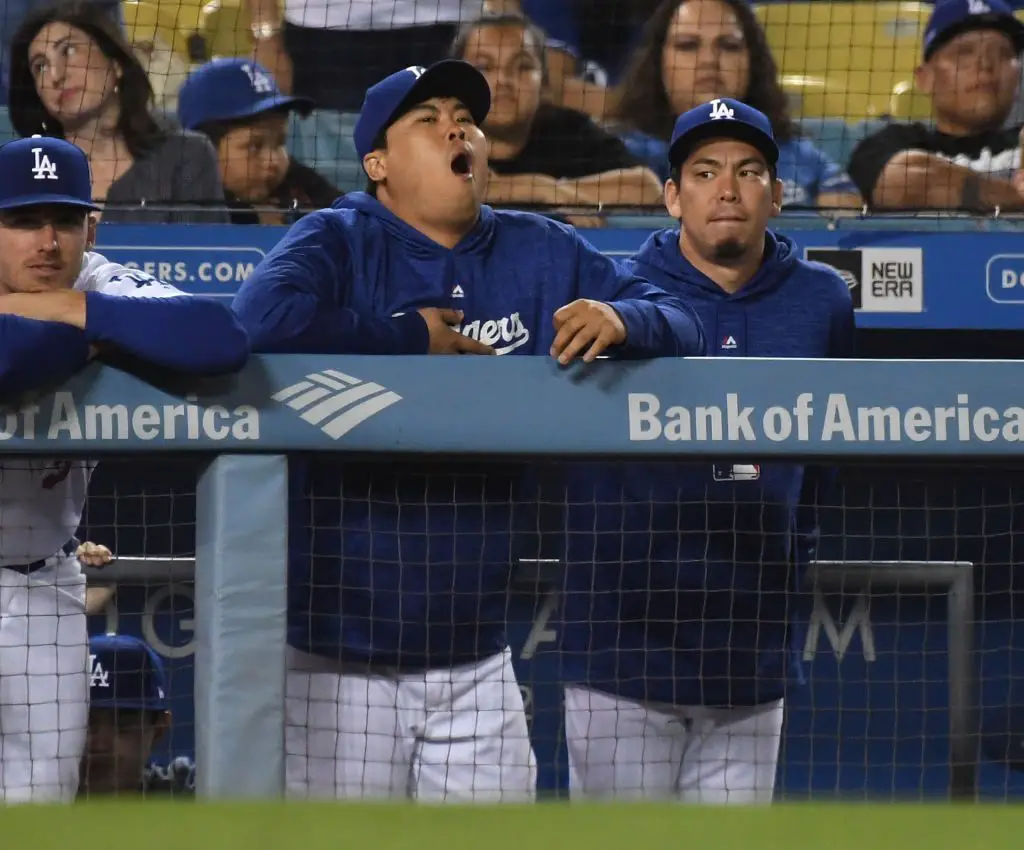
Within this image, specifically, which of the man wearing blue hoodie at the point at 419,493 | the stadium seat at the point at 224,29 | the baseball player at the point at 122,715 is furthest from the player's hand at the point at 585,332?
the stadium seat at the point at 224,29

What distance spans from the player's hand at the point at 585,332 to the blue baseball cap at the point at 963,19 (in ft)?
11.5

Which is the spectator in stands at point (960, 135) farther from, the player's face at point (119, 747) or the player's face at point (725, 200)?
the player's face at point (119, 747)

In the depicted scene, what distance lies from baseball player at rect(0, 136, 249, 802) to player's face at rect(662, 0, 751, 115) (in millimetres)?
2912

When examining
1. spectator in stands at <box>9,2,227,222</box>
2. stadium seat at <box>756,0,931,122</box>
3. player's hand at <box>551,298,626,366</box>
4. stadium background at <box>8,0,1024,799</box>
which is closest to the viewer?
player's hand at <box>551,298,626,366</box>

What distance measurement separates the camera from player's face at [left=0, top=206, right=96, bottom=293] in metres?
2.64

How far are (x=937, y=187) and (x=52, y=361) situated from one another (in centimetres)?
381

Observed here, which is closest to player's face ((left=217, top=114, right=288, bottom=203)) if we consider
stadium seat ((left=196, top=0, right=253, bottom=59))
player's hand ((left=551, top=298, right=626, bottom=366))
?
stadium seat ((left=196, top=0, right=253, bottom=59))

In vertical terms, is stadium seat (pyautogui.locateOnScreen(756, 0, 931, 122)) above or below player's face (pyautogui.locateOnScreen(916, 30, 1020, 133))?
above

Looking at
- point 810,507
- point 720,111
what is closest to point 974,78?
point 720,111

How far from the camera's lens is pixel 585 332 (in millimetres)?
2199

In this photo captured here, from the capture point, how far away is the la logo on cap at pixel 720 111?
3023 millimetres

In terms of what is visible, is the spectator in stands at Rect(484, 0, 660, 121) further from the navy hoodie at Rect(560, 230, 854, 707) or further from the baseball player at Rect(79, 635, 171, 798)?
Result: the navy hoodie at Rect(560, 230, 854, 707)

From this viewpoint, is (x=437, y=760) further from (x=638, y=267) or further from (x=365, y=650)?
(x=638, y=267)

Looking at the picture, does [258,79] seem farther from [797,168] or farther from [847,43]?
[847,43]
